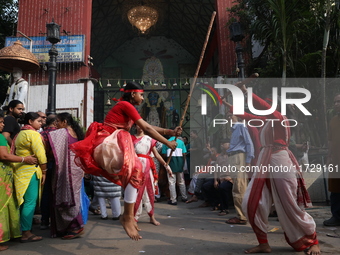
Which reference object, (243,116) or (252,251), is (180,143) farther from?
(252,251)

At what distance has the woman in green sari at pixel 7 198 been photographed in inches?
136

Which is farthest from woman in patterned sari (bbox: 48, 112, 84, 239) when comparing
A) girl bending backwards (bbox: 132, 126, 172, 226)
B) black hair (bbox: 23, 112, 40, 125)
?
girl bending backwards (bbox: 132, 126, 172, 226)

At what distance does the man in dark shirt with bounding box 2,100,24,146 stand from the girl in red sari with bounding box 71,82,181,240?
178 cm

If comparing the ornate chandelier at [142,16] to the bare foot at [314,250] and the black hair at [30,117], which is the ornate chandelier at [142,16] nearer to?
the black hair at [30,117]

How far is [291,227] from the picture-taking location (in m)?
3.08

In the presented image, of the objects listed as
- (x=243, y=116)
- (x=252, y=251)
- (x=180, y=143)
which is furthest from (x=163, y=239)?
(x=180, y=143)

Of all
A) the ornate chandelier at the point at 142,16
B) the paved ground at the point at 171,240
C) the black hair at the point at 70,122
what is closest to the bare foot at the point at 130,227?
the paved ground at the point at 171,240

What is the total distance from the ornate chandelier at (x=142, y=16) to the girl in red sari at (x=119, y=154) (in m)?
13.2

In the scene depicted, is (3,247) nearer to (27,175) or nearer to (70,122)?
(27,175)

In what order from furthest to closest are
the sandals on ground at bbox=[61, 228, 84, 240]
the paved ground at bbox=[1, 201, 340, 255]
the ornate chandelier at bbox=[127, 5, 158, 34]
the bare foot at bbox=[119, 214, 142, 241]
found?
the ornate chandelier at bbox=[127, 5, 158, 34] → the sandals on ground at bbox=[61, 228, 84, 240] → the paved ground at bbox=[1, 201, 340, 255] → the bare foot at bbox=[119, 214, 142, 241]

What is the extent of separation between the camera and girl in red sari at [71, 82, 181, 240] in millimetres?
2972

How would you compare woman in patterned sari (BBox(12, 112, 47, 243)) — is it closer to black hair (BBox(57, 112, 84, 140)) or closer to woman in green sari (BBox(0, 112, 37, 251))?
woman in green sari (BBox(0, 112, 37, 251))

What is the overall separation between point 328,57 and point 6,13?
1468 centimetres

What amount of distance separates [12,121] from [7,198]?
133cm
